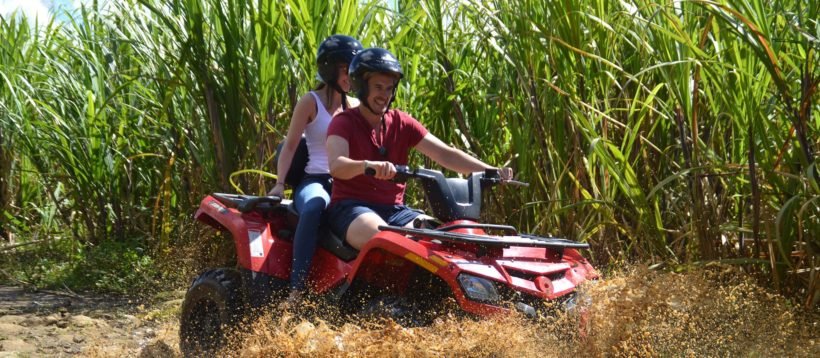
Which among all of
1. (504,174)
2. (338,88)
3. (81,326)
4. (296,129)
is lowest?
(81,326)

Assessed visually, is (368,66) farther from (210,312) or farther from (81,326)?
(81,326)

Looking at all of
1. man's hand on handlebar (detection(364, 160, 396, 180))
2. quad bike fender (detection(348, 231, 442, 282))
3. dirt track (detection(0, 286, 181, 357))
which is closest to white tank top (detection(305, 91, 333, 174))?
dirt track (detection(0, 286, 181, 357))

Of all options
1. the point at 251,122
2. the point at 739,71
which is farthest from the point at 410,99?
the point at 739,71

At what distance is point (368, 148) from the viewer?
177 inches

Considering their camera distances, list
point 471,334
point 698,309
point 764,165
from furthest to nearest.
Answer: point 764,165 → point 698,309 → point 471,334

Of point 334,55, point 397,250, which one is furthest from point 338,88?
point 397,250

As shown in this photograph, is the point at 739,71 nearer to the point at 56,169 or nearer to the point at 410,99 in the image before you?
the point at 410,99

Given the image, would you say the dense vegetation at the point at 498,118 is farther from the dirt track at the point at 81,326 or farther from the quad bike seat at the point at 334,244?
the quad bike seat at the point at 334,244

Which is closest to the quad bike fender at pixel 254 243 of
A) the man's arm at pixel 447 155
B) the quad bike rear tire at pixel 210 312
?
the quad bike rear tire at pixel 210 312

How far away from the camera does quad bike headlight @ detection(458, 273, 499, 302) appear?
12.0 feet

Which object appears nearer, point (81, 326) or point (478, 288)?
point (478, 288)

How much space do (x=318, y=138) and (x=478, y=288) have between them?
1725 mm

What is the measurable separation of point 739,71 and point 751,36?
0.55 feet

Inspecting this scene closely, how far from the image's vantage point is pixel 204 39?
21.8 feet
